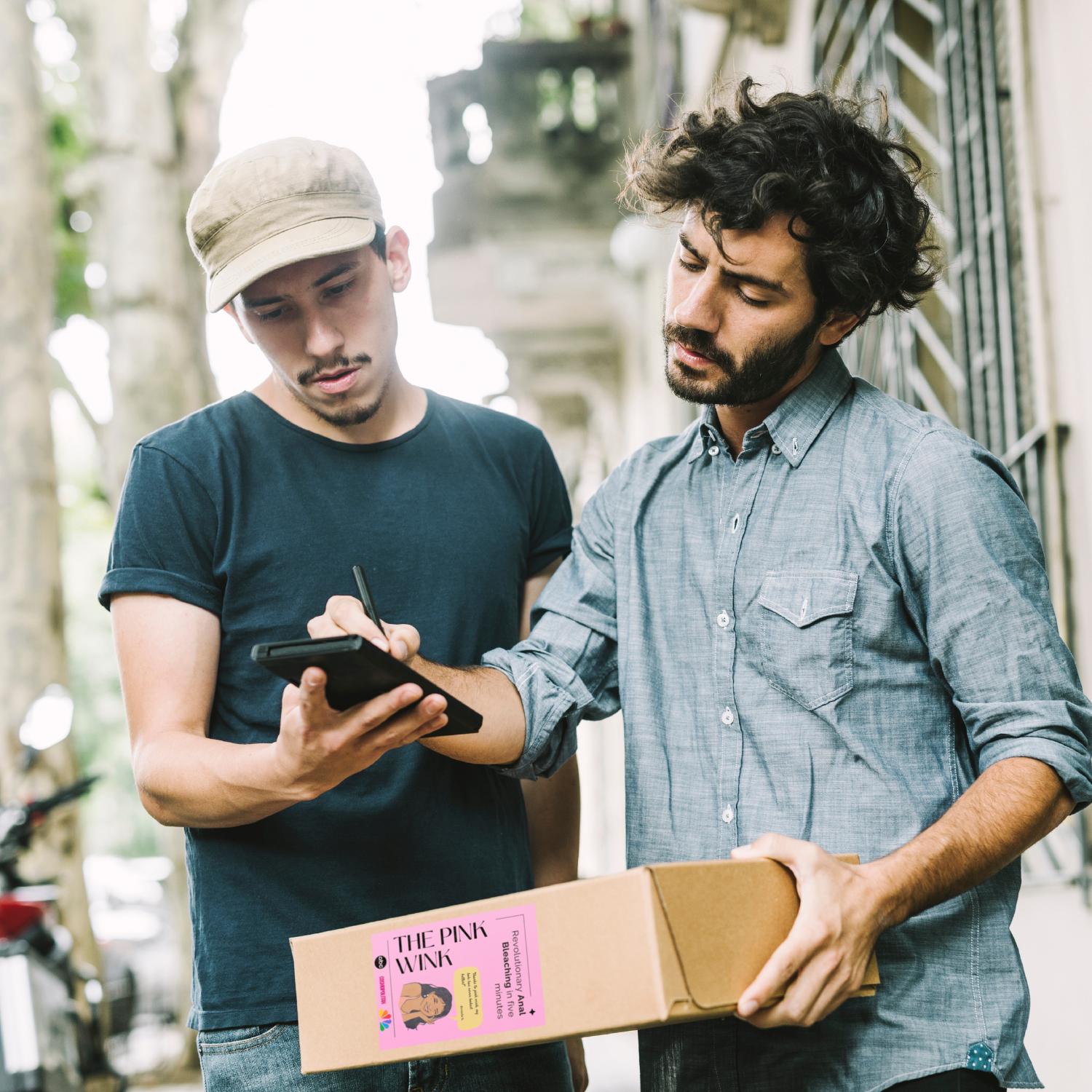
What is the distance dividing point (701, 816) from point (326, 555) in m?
0.76

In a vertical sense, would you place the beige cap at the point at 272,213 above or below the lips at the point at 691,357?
above

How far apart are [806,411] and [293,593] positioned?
35.1 inches

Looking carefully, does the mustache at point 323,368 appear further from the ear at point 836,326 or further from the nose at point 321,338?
the ear at point 836,326

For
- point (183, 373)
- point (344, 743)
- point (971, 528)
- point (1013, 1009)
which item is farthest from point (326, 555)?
point (183, 373)

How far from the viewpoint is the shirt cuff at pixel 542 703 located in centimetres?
232

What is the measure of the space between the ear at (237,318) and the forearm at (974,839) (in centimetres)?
139

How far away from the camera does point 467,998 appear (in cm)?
179

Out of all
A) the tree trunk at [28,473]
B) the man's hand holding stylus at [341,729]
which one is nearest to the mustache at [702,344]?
the man's hand holding stylus at [341,729]

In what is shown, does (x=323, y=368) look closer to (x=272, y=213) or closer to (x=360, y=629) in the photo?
(x=272, y=213)

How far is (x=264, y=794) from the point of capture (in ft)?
6.94

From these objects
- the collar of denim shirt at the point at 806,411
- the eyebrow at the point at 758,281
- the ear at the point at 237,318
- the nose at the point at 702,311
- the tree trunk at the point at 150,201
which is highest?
the tree trunk at the point at 150,201

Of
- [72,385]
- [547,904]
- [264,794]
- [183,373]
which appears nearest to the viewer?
[547,904]

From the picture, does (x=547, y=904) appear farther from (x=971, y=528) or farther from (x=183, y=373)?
(x=183, y=373)

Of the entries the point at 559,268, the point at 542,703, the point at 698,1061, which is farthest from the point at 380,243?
the point at 559,268
